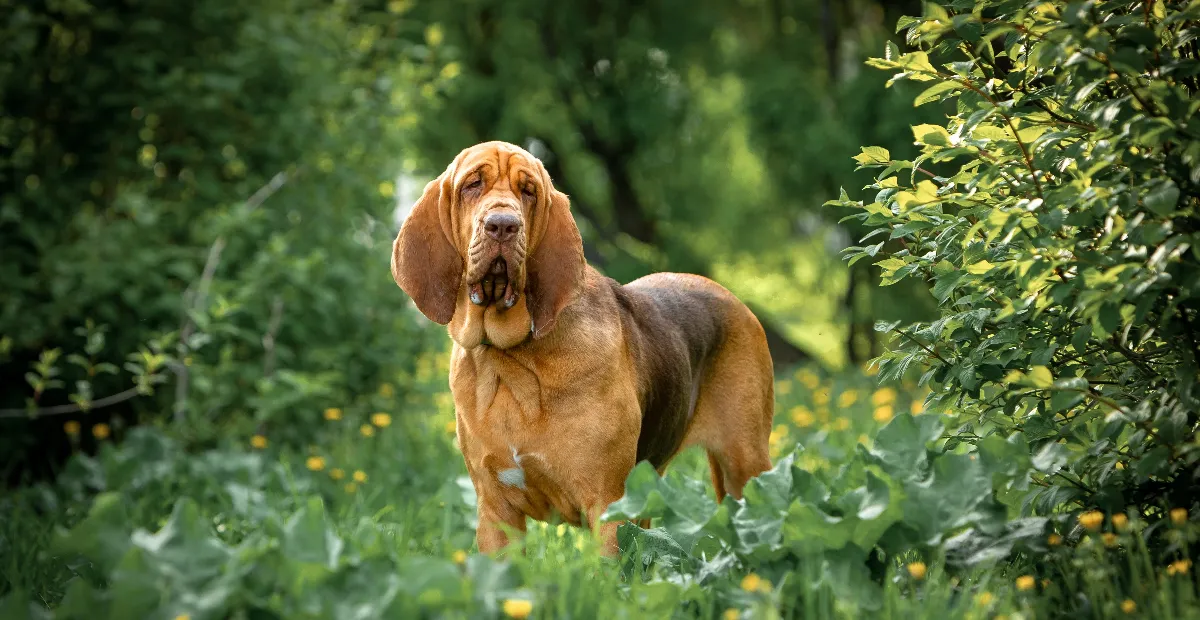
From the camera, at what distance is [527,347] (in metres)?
4.11

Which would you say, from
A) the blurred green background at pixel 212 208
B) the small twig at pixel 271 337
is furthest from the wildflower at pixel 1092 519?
the small twig at pixel 271 337

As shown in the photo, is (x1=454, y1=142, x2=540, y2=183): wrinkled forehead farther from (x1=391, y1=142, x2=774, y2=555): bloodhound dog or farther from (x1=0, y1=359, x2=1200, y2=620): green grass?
(x1=0, y1=359, x2=1200, y2=620): green grass

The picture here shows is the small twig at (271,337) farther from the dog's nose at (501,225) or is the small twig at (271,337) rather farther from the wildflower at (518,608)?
the wildflower at (518,608)

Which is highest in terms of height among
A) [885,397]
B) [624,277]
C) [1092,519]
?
[1092,519]

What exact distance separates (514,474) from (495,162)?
109 centimetres

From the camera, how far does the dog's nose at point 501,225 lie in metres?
3.86

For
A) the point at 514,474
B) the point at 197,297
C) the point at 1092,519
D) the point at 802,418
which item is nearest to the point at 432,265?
the point at 514,474

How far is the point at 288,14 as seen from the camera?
800 centimetres

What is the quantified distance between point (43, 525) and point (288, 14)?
414 centimetres

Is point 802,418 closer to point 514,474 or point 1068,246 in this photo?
point 514,474

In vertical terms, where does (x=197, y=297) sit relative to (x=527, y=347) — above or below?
below

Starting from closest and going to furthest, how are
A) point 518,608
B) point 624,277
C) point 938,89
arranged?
point 518,608
point 938,89
point 624,277

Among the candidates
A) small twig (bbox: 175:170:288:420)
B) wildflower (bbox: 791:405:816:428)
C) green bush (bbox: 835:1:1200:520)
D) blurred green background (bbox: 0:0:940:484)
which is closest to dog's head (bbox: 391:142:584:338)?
green bush (bbox: 835:1:1200:520)

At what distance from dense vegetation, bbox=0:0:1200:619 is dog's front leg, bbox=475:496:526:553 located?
6.6 inches
